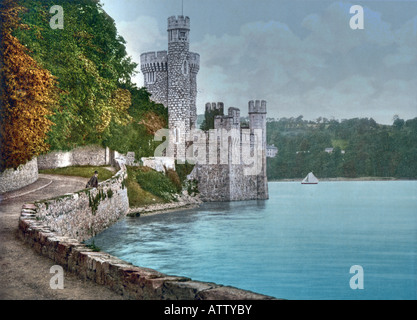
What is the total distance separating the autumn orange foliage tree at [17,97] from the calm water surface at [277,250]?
4.56 m

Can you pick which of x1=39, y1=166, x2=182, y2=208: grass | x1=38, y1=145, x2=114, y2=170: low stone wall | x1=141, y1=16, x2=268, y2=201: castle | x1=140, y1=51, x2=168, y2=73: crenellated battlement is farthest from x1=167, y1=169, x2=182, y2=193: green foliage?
x1=140, y1=51, x2=168, y2=73: crenellated battlement

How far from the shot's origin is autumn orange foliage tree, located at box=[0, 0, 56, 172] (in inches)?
750

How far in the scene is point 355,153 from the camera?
355ft

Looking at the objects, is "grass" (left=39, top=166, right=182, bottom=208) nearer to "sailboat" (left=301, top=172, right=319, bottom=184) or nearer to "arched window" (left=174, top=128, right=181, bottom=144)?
"arched window" (left=174, top=128, right=181, bottom=144)

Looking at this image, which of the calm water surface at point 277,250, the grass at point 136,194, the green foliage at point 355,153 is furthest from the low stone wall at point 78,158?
the green foliage at point 355,153

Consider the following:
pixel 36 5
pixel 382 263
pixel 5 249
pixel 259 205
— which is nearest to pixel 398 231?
pixel 382 263

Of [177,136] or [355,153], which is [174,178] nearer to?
[177,136]

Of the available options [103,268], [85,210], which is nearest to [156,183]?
[85,210]

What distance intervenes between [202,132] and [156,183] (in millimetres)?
8798

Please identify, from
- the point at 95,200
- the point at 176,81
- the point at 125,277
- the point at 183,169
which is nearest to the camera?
the point at 125,277

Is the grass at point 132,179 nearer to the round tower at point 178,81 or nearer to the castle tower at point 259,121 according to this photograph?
the round tower at point 178,81

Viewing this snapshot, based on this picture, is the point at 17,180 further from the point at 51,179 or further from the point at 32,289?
the point at 32,289
